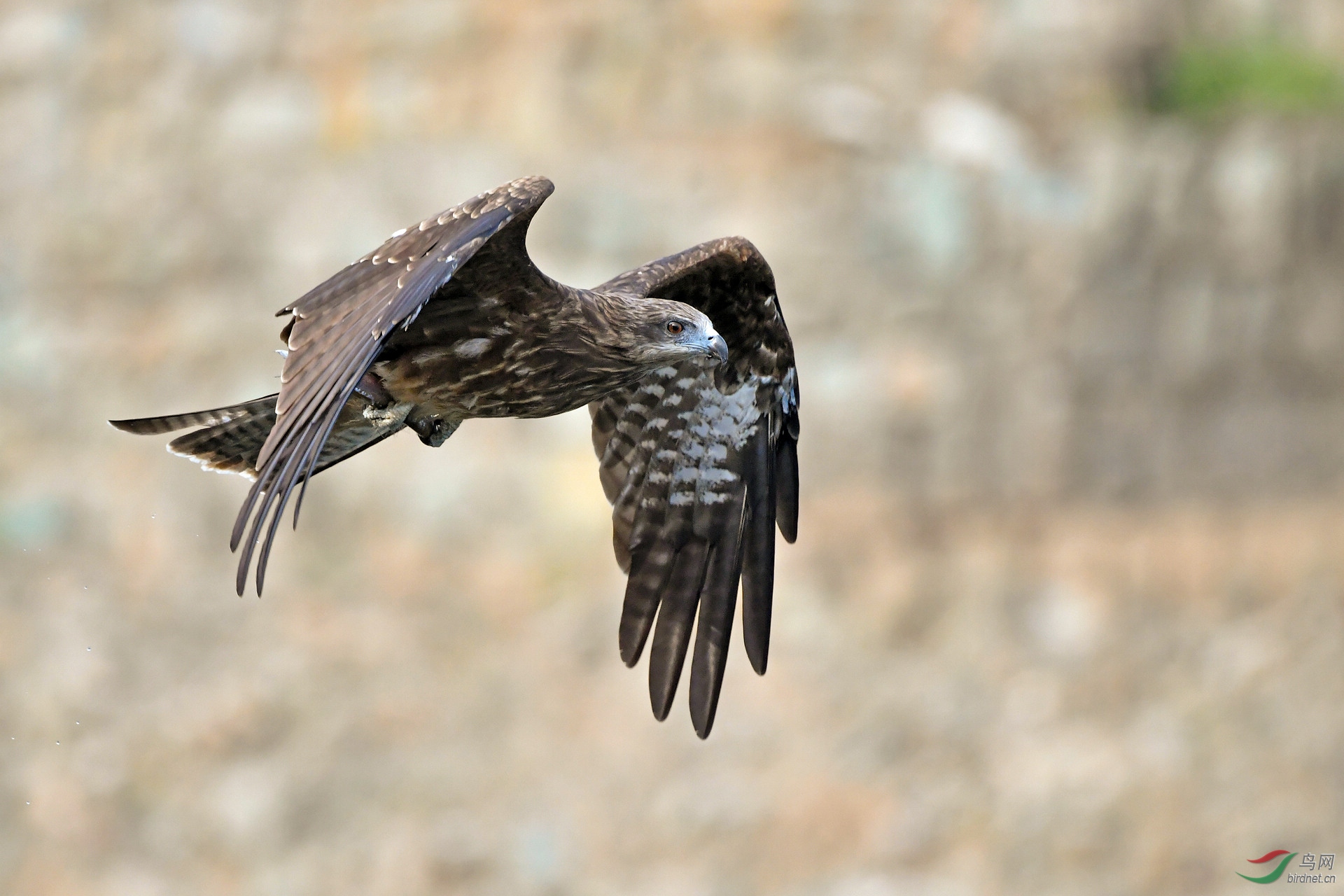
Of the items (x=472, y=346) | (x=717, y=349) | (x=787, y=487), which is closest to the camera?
(x=472, y=346)

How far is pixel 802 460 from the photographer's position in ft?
44.7

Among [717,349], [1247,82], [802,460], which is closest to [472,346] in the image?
[717,349]

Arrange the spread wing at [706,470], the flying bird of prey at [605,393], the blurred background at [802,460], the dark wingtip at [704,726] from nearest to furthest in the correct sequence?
the flying bird of prey at [605,393] → the dark wingtip at [704,726] → the spread wing at [706,470] → the blurred background at [802,460]

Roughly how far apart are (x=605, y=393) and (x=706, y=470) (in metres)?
1.12

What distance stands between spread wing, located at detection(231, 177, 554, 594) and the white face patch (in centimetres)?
56

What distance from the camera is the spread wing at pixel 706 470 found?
741 cm

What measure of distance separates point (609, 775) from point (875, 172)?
5144 millimetres

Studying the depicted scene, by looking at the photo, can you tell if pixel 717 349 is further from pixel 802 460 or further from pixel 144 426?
pixel 802 460

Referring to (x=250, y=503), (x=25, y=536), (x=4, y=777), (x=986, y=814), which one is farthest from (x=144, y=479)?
(x=250, y=503)

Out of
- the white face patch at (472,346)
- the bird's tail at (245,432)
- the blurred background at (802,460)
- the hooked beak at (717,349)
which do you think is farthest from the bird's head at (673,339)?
the blurred background at (802,460)

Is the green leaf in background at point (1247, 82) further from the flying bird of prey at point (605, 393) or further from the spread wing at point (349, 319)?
the spread wing at point (349, 319)

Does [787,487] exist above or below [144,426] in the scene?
above

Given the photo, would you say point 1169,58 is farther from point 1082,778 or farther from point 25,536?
point 25,536

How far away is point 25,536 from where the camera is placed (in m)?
14.0
